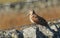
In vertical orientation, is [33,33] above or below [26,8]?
above

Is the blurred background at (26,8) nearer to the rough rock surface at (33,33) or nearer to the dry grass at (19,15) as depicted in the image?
the dry grass at (19,15)

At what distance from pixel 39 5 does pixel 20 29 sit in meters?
20.7

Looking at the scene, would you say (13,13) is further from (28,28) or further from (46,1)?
(28,28)

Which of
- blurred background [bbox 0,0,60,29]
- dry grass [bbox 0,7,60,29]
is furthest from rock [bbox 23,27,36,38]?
blurred background [bbox 0,0,60,29]

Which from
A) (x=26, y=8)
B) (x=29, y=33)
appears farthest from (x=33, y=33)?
(x=26, y=8)

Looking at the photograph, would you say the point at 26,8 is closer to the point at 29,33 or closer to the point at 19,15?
the point at 19,15

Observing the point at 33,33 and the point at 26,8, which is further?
the point at 26,8

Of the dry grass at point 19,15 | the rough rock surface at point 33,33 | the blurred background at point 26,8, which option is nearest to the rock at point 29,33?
the rough rock surface at point 33,33

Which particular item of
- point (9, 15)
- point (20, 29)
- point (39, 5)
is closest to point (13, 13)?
point (9, 15)

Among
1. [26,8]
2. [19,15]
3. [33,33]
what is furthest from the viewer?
[26,8]

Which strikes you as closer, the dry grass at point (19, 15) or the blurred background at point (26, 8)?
the dry grass at point (19, 15)

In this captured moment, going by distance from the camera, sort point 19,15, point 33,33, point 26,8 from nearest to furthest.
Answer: point 33,33, point 19,15, point 26,8

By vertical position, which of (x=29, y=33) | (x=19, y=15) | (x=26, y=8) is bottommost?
(x=19, y=15)

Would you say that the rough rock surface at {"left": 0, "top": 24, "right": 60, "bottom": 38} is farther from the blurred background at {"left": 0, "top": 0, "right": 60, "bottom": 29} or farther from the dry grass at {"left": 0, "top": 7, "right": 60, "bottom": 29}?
the blurred background at {"left": 0, "top": 0, "right": 60, "bottom": 29}
